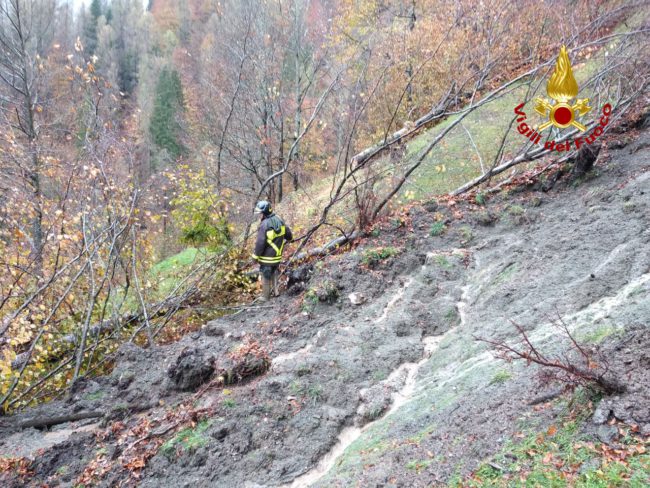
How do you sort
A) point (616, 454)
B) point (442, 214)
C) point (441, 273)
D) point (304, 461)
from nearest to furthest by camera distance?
point (616, 454) → point (304, 461) → point (441, 273) → point (442, 214)

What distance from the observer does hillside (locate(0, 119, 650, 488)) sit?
127 inches

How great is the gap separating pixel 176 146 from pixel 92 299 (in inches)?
1245

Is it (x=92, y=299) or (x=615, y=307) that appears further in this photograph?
(x=92, y=299)

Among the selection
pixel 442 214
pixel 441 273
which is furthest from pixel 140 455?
pixel 442 214

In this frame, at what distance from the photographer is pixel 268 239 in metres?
8.13

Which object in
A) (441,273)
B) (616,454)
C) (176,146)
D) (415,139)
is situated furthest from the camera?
(176,146)

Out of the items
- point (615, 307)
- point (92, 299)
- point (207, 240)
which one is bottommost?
point (615, 307)

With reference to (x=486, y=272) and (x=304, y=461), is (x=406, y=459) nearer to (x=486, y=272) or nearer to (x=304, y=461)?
(x=304, y=461)

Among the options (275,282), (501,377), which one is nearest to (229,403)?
(501,377)

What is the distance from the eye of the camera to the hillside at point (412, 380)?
322cm

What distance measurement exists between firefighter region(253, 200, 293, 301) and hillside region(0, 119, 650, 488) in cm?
59

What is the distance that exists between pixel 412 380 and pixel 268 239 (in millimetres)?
3894

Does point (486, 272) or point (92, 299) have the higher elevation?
point (92, 299)

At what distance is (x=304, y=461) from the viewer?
14.1ft
